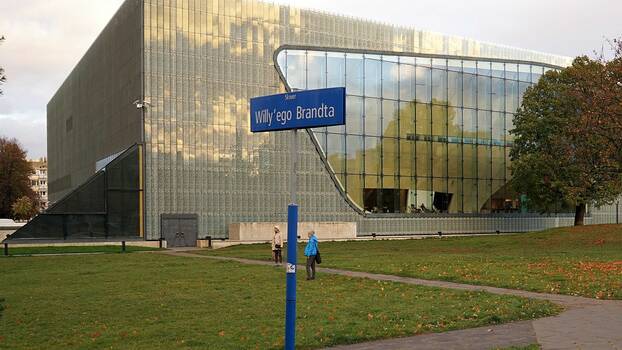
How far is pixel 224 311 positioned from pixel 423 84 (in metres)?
48.4

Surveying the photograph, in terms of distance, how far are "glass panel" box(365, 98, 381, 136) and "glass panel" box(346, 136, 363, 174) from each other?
1.39 m

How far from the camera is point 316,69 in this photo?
5509 cm

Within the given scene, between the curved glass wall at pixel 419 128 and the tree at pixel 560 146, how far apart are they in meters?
5.15

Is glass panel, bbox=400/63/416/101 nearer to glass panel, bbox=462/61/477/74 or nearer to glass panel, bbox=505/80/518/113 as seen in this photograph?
glass panel, bbox=462/61/477/74

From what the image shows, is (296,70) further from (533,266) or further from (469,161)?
(533,266)

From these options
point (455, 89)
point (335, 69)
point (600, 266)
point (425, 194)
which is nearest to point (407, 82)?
point (455, 89)

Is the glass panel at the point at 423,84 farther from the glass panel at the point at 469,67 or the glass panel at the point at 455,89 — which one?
the glass panel at the point at 469,67

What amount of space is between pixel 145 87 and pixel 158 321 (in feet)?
124

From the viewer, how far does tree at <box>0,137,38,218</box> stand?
89.8m

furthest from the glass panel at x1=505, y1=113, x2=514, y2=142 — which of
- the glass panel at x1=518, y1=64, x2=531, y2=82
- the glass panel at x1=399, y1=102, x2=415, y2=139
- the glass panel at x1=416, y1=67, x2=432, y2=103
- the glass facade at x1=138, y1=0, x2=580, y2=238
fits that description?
the glass panel at x1=399, y1=102, x2=415, y2=139

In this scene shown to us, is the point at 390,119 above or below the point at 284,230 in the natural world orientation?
above

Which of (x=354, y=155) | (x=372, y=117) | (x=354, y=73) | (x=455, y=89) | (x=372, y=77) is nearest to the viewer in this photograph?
(x=354, y=155)

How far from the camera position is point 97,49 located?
66.1 m

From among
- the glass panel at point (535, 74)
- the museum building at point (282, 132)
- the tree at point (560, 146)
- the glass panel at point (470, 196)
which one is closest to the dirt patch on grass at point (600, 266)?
the tree at point (560, 146)
